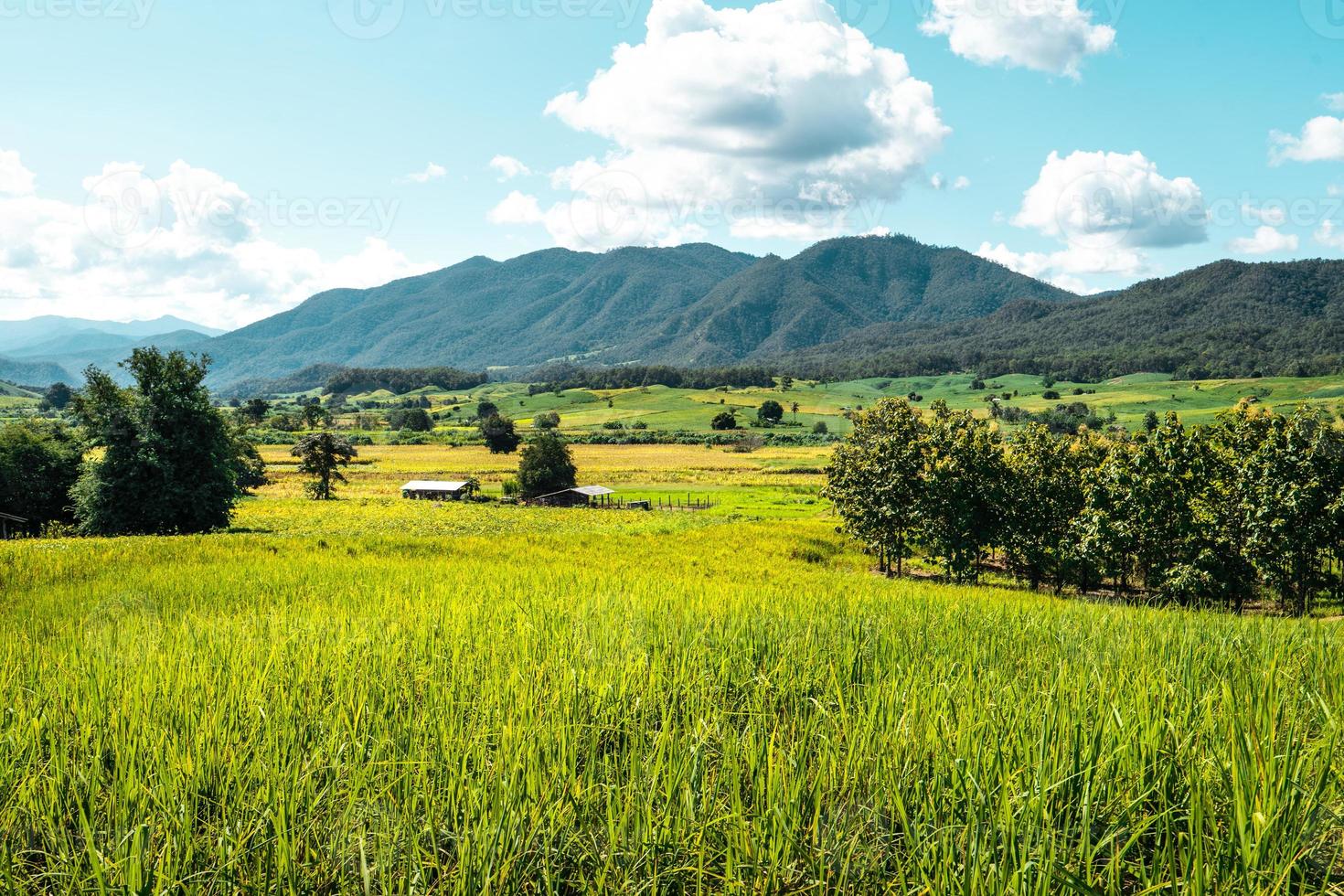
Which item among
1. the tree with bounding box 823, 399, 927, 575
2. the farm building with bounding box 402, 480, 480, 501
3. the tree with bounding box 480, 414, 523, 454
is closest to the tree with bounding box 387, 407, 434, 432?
the tree with bounding box 480, 414, 523, 454

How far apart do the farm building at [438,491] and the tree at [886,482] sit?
1805 inches

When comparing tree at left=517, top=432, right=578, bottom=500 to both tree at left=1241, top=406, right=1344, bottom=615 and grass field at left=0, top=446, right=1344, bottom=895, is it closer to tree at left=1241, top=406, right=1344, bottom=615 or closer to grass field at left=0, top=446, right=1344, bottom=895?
tree at left=1241, top=406, right=1344, bottom=615

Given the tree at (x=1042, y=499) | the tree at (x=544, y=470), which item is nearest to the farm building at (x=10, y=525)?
the tree at (x=544, y=470)

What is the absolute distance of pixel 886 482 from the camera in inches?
1227

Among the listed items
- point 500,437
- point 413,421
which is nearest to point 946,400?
point 500,437

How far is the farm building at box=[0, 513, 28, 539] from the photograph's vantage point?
40.9 meters

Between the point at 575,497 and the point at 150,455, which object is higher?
the point at 150,455

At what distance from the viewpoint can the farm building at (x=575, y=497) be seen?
70438mm

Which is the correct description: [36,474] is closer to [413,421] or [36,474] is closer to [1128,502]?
[1128,502]

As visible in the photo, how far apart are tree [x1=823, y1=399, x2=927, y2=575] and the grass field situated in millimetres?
21239

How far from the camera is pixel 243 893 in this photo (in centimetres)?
360

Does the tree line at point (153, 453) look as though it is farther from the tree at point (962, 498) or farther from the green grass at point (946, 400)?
the green grass at point (946, 400)

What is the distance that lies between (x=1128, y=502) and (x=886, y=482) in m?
9.14

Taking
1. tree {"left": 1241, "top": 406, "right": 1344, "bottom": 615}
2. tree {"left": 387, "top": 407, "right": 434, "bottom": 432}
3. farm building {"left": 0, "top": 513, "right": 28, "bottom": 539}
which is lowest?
farm building {"left": 0, "top": 513, "right": 28, "bottom": 539}
